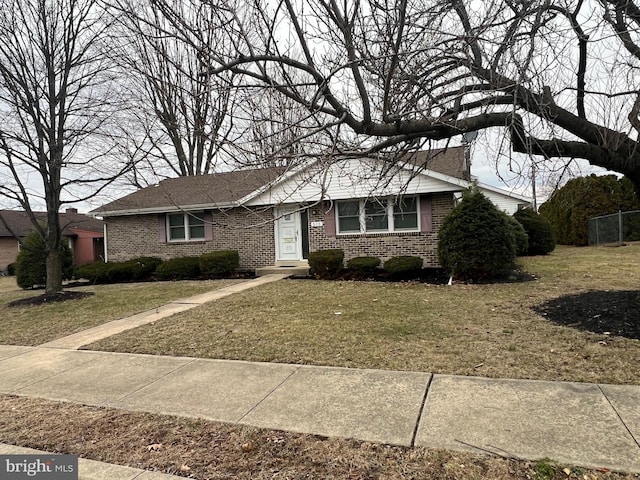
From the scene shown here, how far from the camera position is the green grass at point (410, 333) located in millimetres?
4430

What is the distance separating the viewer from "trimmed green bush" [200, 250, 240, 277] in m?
13.6

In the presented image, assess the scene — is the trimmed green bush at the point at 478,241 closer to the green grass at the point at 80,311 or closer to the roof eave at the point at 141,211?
the green grass at the point at 80,311

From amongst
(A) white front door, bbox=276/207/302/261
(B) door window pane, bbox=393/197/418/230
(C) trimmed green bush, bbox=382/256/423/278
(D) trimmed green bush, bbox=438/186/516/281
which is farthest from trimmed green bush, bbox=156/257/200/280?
(D) trimmed green bush, bbox=438/186/516/281

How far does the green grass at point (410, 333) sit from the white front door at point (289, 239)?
180 inches

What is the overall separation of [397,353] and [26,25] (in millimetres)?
11195

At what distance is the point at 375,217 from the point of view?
13.3 meters

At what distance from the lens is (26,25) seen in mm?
9734

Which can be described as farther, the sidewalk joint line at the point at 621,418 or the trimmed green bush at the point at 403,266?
the trimmed green bush at the point at 403,266

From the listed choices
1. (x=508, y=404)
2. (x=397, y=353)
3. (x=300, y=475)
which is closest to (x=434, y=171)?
(x=397, y=353)

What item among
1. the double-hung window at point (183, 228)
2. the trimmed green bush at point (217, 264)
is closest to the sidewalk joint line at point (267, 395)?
the trimmed green bush at point (217, 264)

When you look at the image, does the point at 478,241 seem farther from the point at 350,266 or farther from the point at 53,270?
the point at 53,270

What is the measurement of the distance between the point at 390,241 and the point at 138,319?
313 inches

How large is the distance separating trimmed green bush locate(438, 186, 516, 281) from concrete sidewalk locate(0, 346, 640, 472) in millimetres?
6579

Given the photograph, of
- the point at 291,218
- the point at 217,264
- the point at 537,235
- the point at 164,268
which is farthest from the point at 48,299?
the point at 537,235
